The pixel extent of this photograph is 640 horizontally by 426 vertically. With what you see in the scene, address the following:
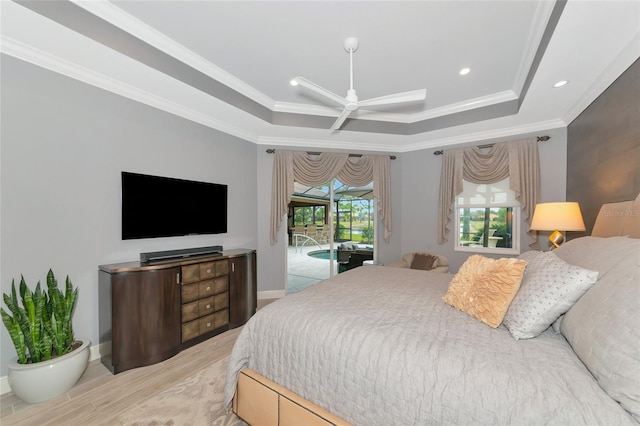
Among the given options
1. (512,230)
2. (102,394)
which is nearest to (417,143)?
(512,230)

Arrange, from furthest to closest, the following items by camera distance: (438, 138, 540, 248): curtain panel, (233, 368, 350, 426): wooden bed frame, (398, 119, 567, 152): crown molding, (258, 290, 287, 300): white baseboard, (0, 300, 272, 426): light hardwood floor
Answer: (258, 290, 287, 300): white baseboard, (438, 138, 540, 248): curtain panel, (398, 119, 567, 152): crown molding, (0, 300, 272, 426): light hardwood floor, (233, 368, 350, 426): wooden bed frame

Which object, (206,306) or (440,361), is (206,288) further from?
(440,361)

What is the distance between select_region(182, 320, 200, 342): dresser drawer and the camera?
254cm

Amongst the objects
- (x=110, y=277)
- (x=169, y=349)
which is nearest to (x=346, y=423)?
(x=169, y=349)

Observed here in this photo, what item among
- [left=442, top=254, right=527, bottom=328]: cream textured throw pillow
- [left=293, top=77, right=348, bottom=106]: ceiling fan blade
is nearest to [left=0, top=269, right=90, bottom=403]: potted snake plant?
Answer: [left=293, top=77, right=348, bottom=106]: ceiling fan blade

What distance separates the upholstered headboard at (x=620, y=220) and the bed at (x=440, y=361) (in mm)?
68

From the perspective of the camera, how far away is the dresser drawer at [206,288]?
2.70 m

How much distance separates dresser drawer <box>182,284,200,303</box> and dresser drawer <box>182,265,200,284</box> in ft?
0.16

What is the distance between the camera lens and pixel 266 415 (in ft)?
4.73

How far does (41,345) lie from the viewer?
1.82 metres

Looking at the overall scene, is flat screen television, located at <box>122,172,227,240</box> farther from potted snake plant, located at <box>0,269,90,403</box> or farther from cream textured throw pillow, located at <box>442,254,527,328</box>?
cream textured throw pillow, located at <box>442,254,527,328</box>

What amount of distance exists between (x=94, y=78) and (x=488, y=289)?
359 cm

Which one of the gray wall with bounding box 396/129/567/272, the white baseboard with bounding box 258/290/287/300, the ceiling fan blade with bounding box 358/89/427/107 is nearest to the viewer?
the ceiling fan blade with bounding box 358/89/427/107

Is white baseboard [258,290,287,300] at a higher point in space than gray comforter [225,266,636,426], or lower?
lower
